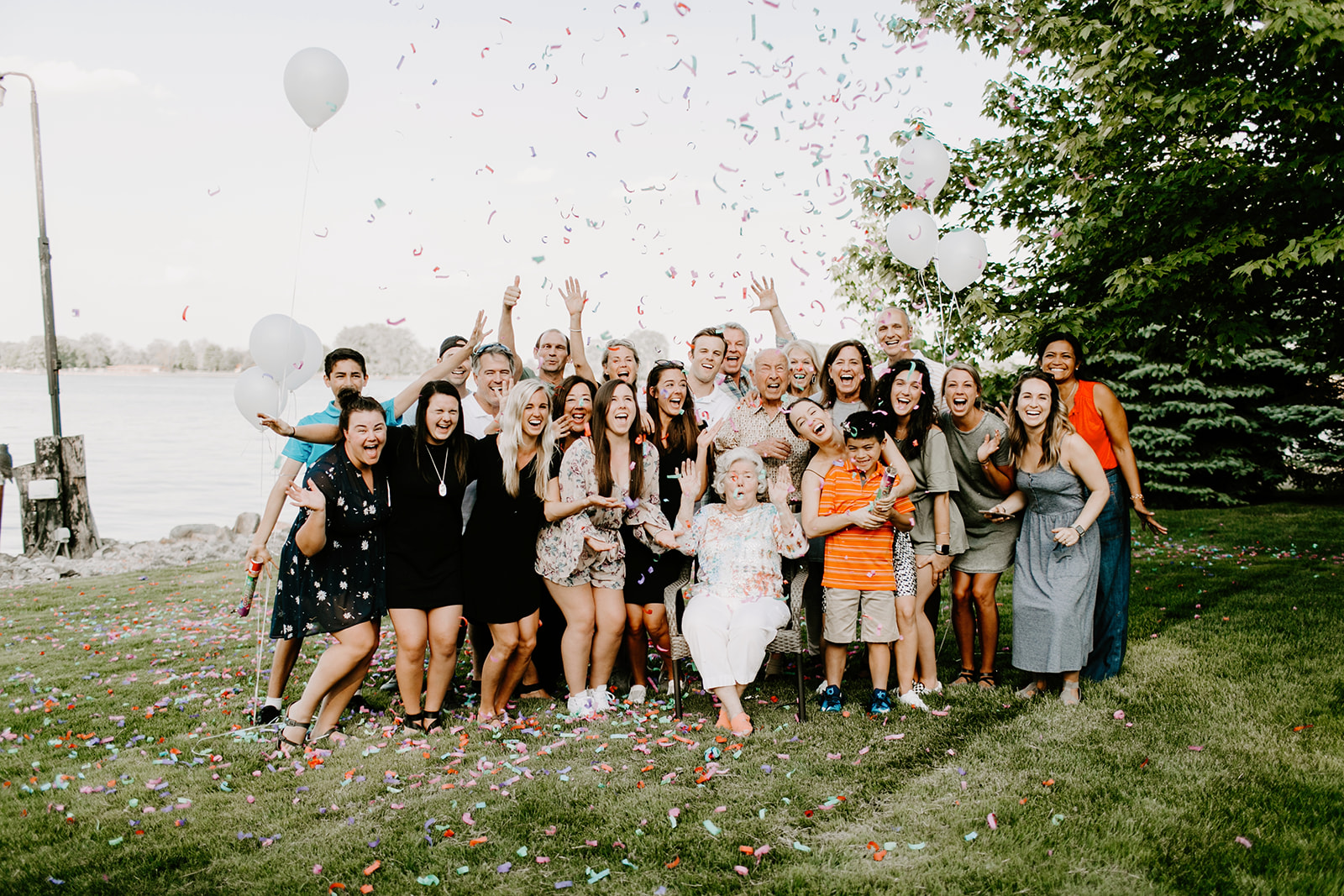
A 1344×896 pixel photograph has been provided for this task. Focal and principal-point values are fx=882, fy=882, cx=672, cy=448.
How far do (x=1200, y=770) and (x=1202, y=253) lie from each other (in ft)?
13.6

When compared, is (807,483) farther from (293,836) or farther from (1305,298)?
(1305,298)

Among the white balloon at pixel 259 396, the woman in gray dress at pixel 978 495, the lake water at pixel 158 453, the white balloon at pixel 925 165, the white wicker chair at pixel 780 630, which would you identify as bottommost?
the lake water at pixel 158 453

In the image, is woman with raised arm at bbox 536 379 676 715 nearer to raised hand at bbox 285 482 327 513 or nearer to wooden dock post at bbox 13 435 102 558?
raised hand at bbox 285 482 327 513

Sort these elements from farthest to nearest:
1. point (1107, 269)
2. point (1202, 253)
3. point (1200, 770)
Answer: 1. point (1107, 269)
2. point (1202, 253)
3. point (1200, 770)

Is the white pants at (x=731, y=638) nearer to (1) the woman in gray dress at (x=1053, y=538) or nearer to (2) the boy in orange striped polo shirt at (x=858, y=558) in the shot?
(2) the boy in orange striped polo shirt at (x=858, y=558)

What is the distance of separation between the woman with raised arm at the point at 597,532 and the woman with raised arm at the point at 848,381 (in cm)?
114

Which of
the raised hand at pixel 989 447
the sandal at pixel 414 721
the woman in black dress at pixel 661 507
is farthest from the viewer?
the woman in black dress at pixel 661 507

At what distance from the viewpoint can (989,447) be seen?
504 cm

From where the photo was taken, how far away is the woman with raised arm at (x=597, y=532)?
4914mm

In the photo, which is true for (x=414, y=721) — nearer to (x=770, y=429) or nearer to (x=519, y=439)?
(x=519, y=439)

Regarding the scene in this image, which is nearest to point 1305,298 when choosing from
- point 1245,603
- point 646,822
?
point 1245,603

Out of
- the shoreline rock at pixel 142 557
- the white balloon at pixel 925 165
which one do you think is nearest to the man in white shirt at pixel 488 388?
the white balloon at pixel 925 165

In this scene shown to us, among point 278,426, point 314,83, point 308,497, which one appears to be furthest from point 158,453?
point 308,497

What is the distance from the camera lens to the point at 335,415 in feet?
16.3
